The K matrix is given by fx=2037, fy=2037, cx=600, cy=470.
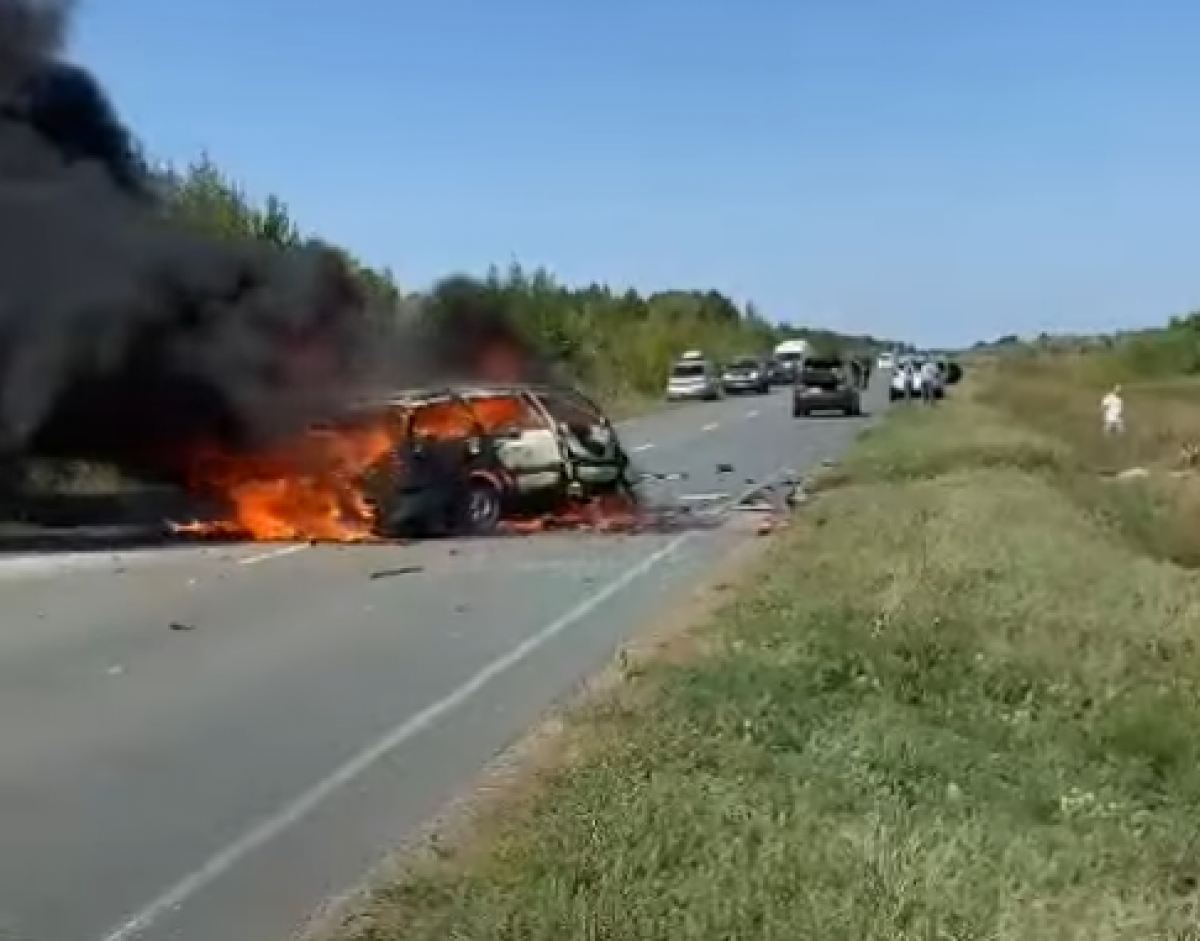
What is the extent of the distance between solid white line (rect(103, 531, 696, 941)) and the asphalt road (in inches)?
0.7

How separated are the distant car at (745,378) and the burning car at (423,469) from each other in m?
61.8

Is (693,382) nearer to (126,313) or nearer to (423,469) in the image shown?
(423,469)

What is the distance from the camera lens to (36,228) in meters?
21.5

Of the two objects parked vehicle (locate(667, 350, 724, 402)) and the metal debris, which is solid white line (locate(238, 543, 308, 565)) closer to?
the metal debris

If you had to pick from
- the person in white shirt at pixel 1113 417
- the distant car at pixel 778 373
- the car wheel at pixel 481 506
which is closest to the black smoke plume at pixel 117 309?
the car wheel at pixel 481 506

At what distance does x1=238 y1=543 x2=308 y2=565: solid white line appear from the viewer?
20312mm

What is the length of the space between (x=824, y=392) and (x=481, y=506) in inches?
1472

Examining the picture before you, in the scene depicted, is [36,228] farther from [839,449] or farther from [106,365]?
[839,449]

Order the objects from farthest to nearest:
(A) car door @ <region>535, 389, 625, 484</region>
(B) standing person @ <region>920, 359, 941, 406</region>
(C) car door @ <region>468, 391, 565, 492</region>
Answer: (B) standing person @ <region>920, 359, 941, 406</region> → (A) car door @ <region>535, 389, 625, 484</region> → (C) car door @ <region>468, 391, 565, 492</region>

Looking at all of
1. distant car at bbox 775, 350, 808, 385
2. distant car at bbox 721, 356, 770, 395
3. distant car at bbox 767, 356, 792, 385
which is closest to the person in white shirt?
distant car at bbox 721, 356, 770, 395

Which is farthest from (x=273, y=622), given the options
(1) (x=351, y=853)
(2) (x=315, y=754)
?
(1) (x=351, y=853)

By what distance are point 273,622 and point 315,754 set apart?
17.7ft

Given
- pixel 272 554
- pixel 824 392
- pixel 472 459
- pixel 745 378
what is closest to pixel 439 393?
pixel 472 459

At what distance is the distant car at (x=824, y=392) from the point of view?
59188 millimetres
